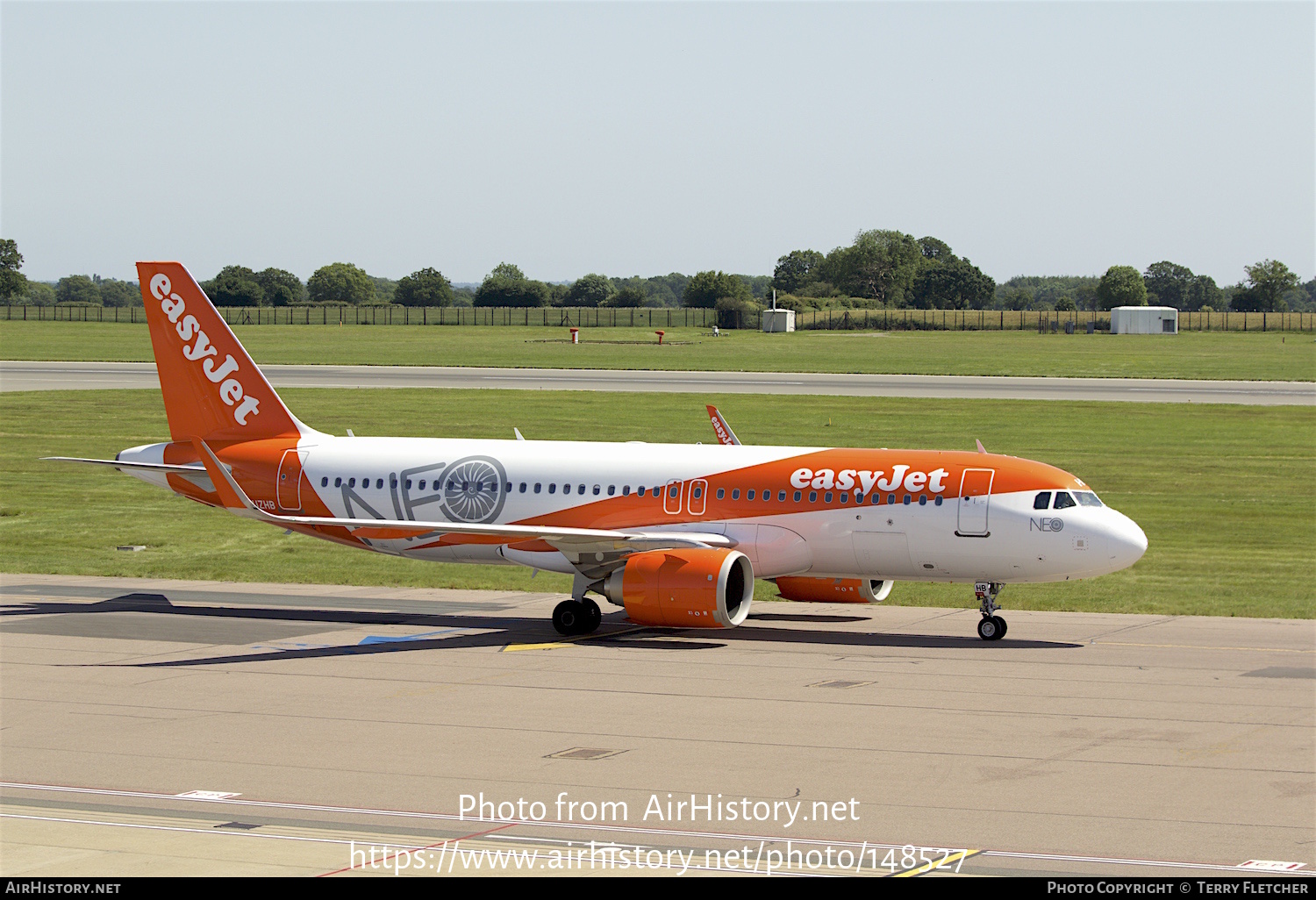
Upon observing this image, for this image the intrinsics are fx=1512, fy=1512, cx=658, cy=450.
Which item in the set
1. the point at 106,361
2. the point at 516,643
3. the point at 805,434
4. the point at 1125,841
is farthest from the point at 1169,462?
the point at 106,361

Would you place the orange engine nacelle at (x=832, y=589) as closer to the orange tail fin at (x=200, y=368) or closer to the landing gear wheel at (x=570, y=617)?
the landing gear wheel at (x=570, y=617)

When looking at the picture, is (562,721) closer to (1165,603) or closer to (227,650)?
(227,650)

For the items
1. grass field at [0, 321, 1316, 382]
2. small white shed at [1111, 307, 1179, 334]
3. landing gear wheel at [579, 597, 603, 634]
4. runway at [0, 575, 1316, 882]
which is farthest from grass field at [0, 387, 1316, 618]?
small white shed at [1111, 307, 1179, 334]

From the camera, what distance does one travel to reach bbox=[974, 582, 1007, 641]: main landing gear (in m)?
29.7

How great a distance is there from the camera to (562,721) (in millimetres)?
22781

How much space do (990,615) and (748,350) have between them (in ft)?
356

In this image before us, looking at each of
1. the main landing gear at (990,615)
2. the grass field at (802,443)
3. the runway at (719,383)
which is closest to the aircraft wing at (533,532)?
the main landing gear at (990,615)

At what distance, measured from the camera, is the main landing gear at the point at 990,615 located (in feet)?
97.6

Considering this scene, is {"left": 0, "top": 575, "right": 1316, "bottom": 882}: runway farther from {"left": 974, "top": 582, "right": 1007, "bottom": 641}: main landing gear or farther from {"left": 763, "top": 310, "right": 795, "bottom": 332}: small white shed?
{"left": 763, "top": 310, "right": 795, "bottom": 332}: small white shed

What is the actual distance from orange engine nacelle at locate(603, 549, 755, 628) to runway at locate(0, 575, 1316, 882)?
0.72 meters

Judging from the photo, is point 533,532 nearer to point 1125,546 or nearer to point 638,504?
point 638,504

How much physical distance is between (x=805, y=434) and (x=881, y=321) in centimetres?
13464

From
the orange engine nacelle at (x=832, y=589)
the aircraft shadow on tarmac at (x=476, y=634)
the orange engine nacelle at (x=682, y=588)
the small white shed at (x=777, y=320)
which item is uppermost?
the small white shed at (x=777, y=320)

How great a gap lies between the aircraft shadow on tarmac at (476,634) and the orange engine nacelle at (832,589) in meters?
0.54
